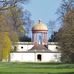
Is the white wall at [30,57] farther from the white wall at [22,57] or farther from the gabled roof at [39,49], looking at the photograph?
the gabled roof at [39,49]

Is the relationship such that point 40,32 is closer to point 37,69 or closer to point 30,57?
point 30,57

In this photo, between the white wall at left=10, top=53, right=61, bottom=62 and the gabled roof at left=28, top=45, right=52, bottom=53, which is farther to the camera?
the gabled roof at left=28, top=45, right=52, bottom=53

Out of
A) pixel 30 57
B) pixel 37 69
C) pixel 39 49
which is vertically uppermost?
pixel 37 69

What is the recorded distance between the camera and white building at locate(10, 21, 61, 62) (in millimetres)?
121500

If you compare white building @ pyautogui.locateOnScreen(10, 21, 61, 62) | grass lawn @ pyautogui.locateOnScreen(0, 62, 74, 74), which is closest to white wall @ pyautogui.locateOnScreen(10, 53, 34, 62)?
white building @ pyautogui.locateOnScreen(10, 21, 61, 62)

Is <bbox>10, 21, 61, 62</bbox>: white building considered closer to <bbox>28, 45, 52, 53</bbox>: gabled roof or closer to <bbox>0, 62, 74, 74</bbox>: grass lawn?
<bbox>28, 45, 52, 53</bbox>: gabled roof

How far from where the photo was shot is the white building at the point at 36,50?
121500 mm

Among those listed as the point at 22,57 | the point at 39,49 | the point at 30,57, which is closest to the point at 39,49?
the point at 39,49

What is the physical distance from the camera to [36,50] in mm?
124438

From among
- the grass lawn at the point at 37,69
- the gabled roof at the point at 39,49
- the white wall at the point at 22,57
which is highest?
the grass lawn at the point at 37,69

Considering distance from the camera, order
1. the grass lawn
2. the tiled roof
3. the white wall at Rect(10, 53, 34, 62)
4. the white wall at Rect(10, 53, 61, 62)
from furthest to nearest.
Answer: the tiled roof < the white wall at Rect(10, 53, 34, 62) < the white wall at Rect(10, 53, 61, 62) < the grass lawn

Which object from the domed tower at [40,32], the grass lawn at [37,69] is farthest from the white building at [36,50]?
the grass lawn at [37,69]

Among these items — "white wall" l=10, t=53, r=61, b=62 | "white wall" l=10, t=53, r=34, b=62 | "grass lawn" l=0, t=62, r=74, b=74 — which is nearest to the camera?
"grass lawn" l=0, t=62, r=74, b=74

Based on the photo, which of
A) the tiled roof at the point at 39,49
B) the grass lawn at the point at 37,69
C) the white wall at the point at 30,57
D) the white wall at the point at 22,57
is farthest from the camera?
the tiled roof at the point at 39,49
